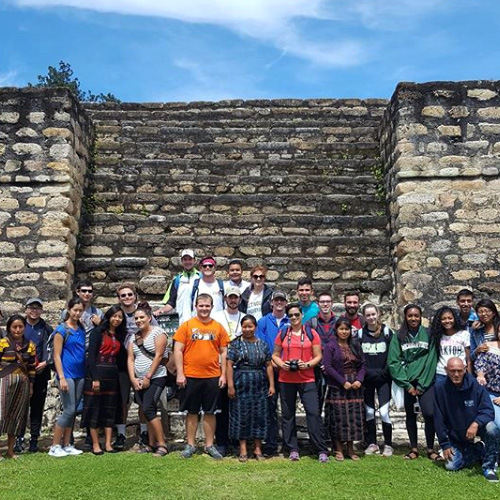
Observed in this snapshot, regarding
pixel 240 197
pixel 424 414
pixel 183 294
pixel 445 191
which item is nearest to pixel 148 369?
pixel 183 294

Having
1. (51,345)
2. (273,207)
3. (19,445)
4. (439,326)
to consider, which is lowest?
(19,445)

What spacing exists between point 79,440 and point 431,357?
144 inches

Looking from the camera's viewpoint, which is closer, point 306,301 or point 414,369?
point 414,369

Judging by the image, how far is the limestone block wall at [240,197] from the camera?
28.1 feet

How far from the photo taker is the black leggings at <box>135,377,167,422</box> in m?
5.62

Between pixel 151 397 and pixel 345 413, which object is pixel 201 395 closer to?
pixel 151 397

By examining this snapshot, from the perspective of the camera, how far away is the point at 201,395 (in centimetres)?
563

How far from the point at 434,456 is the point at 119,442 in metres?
3.00

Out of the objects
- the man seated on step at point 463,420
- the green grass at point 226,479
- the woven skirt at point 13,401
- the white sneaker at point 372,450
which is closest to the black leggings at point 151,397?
the green grass at point 226,479

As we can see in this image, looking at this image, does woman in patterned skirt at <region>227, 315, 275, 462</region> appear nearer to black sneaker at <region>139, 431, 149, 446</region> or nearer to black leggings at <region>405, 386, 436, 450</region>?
black sneaker at <region>139, 431, 149, 446</region>

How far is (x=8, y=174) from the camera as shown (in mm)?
8367

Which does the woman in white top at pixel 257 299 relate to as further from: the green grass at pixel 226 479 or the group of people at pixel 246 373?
the green grass at pixel 226 479

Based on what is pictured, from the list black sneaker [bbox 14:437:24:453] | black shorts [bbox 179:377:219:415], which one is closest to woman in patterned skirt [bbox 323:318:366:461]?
black shorts [bbox 179:377:219:415]

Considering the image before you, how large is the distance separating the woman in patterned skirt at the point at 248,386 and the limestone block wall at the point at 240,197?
2.69 metres
